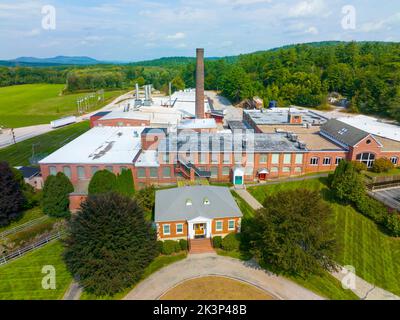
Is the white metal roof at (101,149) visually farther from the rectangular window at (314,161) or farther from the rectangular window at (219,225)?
the rectangular window at (314,161)

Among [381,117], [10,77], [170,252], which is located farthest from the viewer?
[10,77]

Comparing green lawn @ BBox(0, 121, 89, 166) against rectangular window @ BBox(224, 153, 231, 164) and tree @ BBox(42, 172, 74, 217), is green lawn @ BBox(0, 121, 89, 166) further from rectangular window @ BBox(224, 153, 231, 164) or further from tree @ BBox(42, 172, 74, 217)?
rectangular window @ BBox(224, 153, 231, 164)

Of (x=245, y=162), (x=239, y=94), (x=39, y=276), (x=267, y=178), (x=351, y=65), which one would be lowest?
(x=39, y=276)

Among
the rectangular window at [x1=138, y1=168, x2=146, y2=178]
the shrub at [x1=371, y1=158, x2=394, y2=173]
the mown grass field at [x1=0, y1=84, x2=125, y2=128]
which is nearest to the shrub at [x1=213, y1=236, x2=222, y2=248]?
the rectangular window at [x1=138, y1=168, x2=146, y2=178]

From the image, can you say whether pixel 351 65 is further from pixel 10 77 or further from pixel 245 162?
pixel 10 77

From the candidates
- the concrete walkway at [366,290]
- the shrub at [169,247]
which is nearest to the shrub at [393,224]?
the concrete walkway at [366,290]

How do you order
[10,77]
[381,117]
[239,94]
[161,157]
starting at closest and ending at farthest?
[161,157] < [381,117] < [239,94] < [10,77]

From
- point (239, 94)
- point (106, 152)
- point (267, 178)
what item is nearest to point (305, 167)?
point (267, 178)
